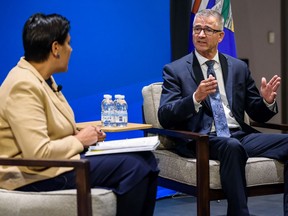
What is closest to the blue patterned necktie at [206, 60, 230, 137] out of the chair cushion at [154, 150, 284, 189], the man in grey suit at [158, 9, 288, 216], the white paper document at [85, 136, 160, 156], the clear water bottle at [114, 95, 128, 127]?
the man in grey suit at [158, 9, 288, 216]

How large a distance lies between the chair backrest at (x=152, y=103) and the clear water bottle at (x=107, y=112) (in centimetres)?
23

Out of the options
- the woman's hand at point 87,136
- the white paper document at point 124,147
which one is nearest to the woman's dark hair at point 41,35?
the woman's hand at point 87,136

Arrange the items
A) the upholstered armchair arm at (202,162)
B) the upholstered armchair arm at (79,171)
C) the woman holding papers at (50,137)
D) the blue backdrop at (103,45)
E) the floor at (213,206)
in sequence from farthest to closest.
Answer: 1. the floor at (213,206)
2. the blue backdrop at (103,45)
3. the upholstered armchair arm at (202,162)
4. the woman holding papers at (50,137)
5. the upholstered armchair arm at (79,171)

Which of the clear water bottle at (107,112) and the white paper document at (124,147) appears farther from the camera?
the clear water bottle at (107,112)

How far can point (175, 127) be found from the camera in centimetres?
348

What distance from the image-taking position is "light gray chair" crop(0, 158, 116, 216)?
2.31 metres

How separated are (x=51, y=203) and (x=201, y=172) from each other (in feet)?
3.10

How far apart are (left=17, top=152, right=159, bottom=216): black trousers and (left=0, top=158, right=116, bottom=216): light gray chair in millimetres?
57

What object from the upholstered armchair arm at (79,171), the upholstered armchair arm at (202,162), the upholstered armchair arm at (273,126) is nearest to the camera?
the upholstered armchair arm at (79,171)

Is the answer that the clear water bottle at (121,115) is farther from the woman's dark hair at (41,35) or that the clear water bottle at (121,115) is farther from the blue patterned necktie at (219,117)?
the woman's dark hair at (41,35)

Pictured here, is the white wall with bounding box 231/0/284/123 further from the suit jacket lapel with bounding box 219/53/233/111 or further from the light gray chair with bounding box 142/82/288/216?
the light gray chair with bounding box 142/82/288/216

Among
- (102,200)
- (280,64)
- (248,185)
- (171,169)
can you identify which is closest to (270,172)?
(248,185)

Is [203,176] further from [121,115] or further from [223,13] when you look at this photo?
Answer: [223,13]

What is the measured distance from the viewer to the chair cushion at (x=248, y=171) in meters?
3.11
